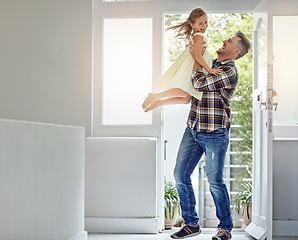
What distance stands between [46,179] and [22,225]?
16.1 inches

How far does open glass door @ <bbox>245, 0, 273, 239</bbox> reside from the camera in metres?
3.85

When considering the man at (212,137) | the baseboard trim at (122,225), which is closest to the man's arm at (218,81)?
the man at (212,137)

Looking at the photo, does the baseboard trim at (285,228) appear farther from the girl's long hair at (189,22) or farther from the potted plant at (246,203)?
the girl's long hair at (189,22)

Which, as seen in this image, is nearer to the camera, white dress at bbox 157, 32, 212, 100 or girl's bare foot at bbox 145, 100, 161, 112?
white dress at bbox 157, 32, 212, 100

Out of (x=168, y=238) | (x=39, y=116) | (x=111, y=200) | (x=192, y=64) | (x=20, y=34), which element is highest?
(x=20, y=34)

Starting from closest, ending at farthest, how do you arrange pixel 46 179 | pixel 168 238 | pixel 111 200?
pixel 46 179 → pixel 168 238 → pixel 111 200

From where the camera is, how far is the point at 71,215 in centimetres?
323

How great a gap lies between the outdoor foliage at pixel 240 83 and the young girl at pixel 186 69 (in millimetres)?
2445

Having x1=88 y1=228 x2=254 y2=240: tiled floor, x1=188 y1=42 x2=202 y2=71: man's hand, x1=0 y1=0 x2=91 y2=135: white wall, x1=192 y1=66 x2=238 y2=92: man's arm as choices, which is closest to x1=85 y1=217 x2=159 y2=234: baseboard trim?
x1=88 y1=228 x2=254 y2=240: tiled floor

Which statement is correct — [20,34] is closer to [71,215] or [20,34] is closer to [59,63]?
[59,63]

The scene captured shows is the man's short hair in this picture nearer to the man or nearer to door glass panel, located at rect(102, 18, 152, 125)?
the man

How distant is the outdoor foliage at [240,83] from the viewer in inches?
265

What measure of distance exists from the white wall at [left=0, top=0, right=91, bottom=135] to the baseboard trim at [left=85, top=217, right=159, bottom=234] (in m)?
0.82

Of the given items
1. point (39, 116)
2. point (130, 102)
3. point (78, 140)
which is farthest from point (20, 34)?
point (78, 140)
